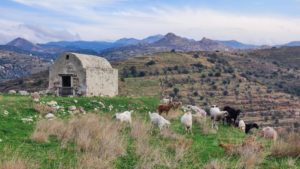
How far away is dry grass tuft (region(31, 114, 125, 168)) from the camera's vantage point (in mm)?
9941

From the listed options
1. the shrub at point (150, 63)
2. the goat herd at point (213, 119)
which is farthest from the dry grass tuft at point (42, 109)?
the shrub at point (150, 63)

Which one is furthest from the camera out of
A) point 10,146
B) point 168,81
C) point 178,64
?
point 178,64

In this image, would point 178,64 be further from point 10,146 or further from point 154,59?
point 10,146

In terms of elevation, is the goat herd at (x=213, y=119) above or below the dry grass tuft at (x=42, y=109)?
below

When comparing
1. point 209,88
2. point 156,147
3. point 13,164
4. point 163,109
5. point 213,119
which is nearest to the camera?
point 13,164

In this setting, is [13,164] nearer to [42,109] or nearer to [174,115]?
[42,109]

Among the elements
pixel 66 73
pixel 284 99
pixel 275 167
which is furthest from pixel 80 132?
pixel 284 99

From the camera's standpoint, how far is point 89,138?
12086mm

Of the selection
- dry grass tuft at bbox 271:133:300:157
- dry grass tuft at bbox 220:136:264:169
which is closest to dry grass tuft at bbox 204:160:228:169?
dry grass tuft at bbox 220:136:264:169

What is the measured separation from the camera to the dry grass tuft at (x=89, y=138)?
9941mm

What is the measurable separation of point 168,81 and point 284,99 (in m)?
19.5

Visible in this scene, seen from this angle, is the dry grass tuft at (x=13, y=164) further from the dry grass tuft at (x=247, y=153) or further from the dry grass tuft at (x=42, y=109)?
the dry grass tuft at (x=42, y=109)

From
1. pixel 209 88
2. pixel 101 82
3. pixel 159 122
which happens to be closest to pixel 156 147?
pixel 159 122

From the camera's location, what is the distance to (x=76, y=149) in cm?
1134
